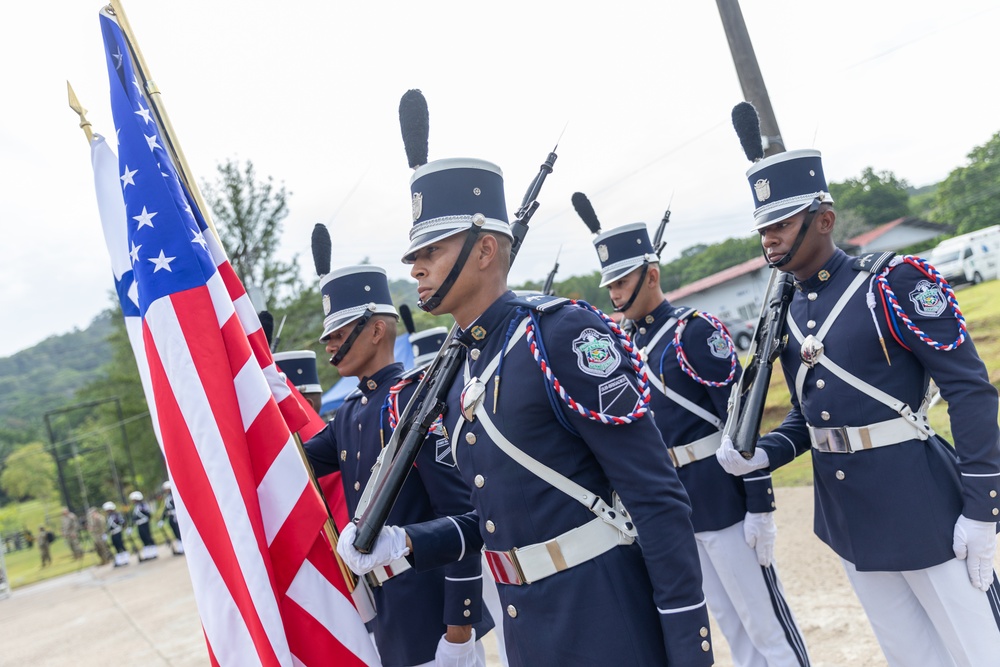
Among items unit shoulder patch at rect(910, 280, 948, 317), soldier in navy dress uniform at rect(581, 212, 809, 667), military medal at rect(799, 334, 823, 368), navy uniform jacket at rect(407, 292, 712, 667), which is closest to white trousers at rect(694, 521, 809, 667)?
soldier in navy dress uniform at rect(581, 212, 809, 667)

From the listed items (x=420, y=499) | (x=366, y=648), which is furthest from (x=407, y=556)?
(x=420, y=499)

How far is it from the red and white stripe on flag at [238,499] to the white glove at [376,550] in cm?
40

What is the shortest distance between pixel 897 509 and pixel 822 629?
1955 millimetres

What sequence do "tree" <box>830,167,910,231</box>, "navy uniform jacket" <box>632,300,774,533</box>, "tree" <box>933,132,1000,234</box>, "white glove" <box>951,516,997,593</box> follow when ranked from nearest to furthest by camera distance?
"white glove" <box>951,516,997,593</box>
"navy uniform jacket" <box>632,300,774,533</box>
"tree" <box>933,132,1000,234</box>
"tree" <box>830,167,910,231</box>

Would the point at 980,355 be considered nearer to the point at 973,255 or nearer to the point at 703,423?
the point at 703,423

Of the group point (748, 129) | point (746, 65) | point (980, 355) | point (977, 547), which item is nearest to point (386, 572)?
point (977, 547)

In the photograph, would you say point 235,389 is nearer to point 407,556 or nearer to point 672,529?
point 407,556

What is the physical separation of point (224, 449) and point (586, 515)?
1.43 metres

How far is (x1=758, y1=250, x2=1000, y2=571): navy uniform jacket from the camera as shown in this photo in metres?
2.63

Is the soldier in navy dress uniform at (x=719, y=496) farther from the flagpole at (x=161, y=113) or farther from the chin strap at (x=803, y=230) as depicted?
the flagpole at (x=161, y=113)

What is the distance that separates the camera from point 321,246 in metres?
3.83

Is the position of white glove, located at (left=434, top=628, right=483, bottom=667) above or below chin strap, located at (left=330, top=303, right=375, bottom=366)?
below

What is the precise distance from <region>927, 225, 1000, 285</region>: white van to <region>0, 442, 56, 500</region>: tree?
5738 cm

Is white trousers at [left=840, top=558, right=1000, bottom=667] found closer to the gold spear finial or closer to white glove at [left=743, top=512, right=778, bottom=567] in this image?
white glove at [left=743, top=512, right=778, bottom=567]
